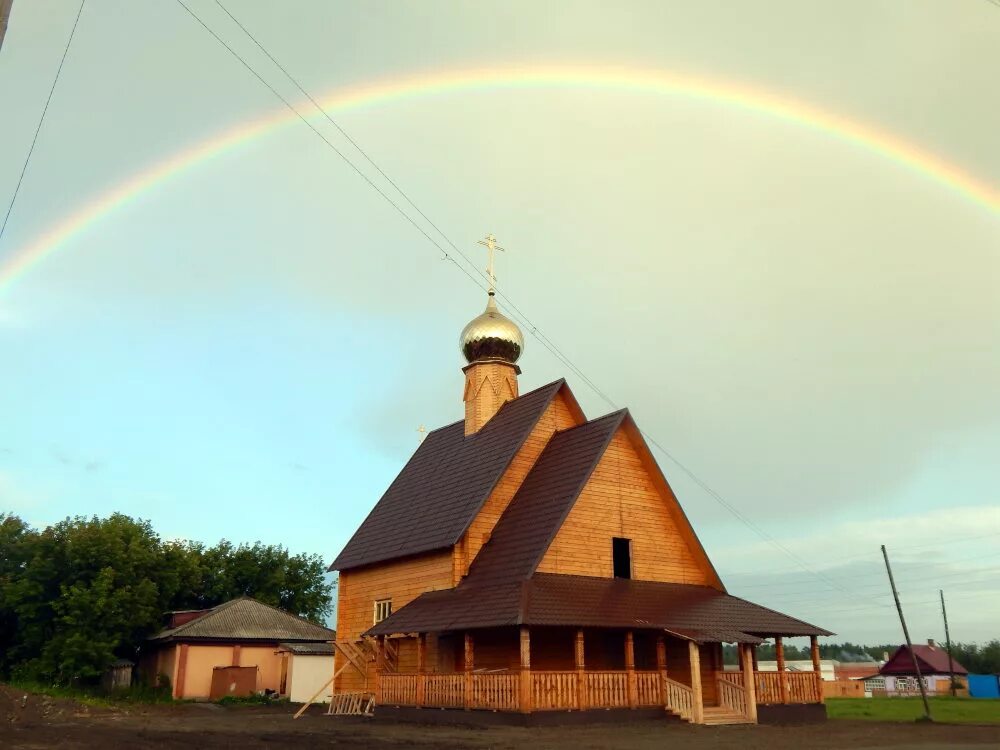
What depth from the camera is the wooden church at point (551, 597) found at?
19516 millimetres

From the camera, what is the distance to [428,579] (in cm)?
2438

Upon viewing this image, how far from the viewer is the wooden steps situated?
20125mm

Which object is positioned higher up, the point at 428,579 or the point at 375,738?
the point at 428,579

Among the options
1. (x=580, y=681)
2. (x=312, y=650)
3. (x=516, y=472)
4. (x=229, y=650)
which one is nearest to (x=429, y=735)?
(x=580, y=681)

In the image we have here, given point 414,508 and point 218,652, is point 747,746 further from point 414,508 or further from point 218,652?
point 218,652

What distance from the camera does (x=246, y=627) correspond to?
127 ft

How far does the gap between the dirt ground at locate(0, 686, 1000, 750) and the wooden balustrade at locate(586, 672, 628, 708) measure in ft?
1.98

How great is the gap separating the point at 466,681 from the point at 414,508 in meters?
8.45

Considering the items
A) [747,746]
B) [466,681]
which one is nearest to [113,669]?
[466,681]

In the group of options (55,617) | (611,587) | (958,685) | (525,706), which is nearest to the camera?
(525,706)

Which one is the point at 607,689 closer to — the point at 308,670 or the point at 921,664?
the point at 308,670

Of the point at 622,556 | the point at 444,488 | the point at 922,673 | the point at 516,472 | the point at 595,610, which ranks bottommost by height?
the point at 922,673

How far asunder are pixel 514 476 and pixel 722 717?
8.64 meters

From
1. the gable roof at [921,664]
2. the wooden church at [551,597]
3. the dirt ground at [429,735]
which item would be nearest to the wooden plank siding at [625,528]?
the wooden church at [551,597]
